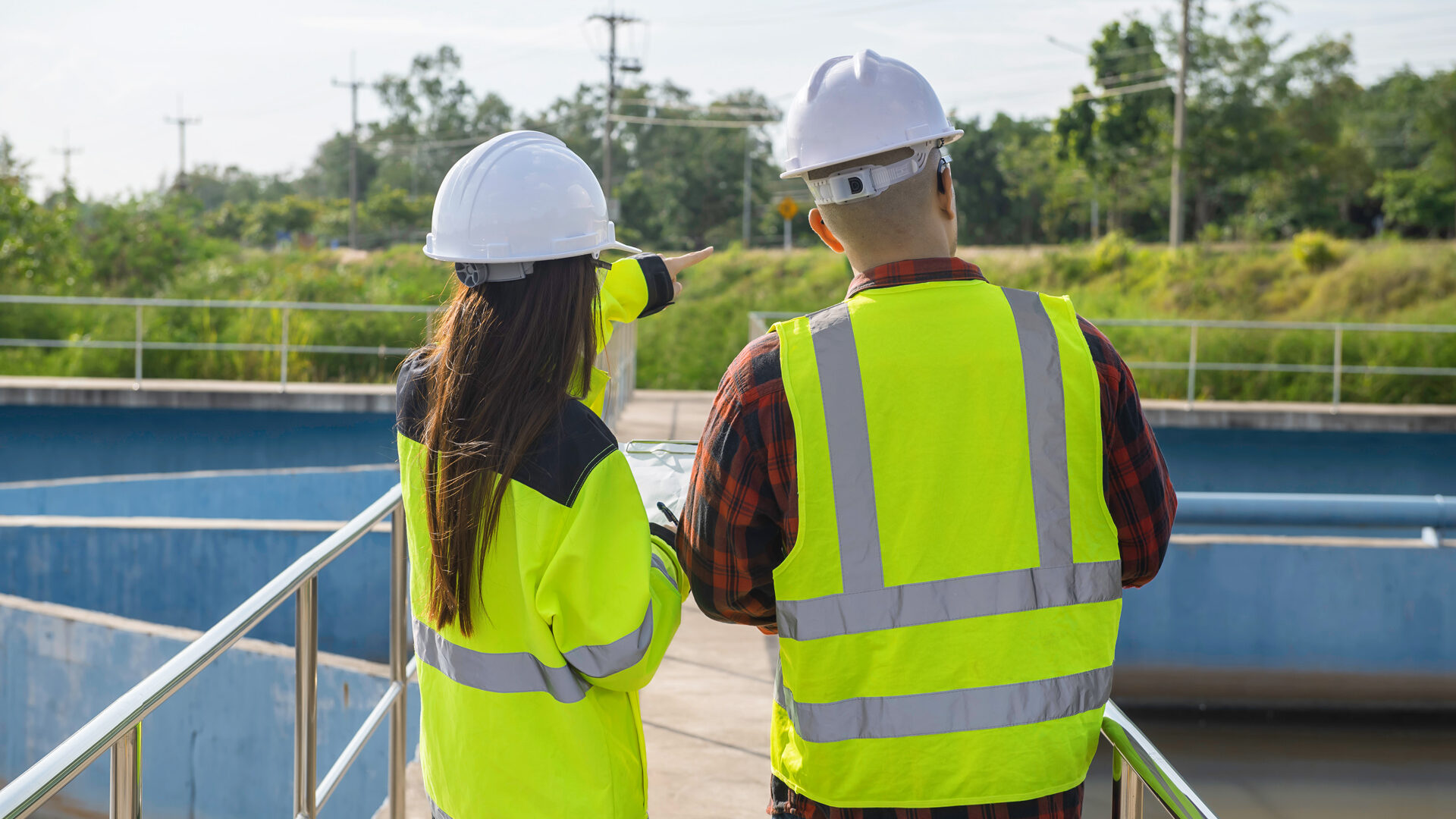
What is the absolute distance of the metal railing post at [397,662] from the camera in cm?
276

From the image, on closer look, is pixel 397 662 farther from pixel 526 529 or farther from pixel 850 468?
pixel 850 468

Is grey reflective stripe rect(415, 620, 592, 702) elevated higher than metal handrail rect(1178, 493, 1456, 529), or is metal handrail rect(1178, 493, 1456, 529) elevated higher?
grey reflective stripe rect(415, 620, 592, 702)

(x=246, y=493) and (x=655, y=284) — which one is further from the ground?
(x=655, y=284)

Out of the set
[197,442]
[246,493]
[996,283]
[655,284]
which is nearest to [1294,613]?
[996,283]

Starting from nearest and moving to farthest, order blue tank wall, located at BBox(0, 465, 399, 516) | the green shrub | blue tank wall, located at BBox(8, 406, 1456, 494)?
blue tank wall, located at BBox(0, 465, 399, 516) < blue tank wall, located at BBox(8, 406, 1456, 494) < the green shrub

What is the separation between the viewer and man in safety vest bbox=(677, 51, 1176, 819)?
1.37 metres

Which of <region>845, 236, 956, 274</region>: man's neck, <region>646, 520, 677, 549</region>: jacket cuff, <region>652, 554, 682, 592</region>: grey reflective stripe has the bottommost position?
<region>652, 554, 682, 592</region>: grey reflective stripe

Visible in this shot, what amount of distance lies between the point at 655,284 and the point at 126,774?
0.99 meters

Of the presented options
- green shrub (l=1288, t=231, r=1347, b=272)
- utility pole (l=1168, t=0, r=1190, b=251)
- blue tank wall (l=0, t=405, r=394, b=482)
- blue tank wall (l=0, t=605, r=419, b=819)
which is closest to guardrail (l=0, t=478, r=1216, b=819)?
blue tank wall (l=0, t=605, r=419, b=819)

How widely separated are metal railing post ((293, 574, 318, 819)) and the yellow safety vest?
1148 millimetres

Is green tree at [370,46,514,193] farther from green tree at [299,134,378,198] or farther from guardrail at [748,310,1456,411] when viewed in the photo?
guardrail at [748,310,1456,411]

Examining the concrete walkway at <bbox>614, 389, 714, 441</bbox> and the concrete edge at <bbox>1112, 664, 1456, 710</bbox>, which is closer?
the concrete edge at <bbox>1112, 664, 1456, 710</bbox>

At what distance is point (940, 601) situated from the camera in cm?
137

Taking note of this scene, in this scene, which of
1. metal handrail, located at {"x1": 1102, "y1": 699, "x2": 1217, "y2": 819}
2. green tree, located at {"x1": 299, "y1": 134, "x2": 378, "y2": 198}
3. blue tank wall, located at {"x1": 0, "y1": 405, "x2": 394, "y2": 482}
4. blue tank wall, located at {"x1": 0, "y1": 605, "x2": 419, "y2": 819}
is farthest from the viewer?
green tree, located at {"x1": 299, "y1": 134, "x2": 378, "y2": 198}
